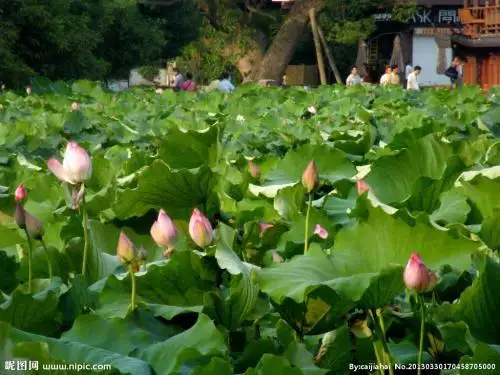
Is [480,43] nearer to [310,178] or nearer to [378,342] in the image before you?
[310,178]

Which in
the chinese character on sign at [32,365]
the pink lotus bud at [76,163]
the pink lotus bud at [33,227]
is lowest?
the chinese character on sign at [32,365]

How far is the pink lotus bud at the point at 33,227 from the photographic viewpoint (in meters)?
1.48

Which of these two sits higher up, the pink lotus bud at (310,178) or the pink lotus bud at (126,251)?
the pink lotus bud at (310,178)

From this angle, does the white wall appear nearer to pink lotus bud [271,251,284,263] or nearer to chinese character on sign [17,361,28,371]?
pink lotus bud [271,251,284,263]

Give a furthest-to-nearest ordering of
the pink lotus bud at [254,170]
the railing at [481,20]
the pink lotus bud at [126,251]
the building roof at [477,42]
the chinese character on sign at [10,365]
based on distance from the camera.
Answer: the railing at [481,20] < the building roof at [477,42] < the pink lotus bud at [254,170] < the pink lotus bud at [126,251] < the chinese character on sign at [10,365]

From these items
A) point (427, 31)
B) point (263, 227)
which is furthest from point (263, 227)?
point (427, 31)

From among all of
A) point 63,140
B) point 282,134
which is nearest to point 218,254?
point 282,134

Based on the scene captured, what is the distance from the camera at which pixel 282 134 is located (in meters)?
3.97

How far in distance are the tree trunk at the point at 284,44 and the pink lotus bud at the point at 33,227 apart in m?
27.7

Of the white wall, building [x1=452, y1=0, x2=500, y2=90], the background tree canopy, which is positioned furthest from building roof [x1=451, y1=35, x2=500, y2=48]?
the white wall

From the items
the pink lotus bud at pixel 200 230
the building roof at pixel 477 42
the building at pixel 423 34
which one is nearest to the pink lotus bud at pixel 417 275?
the pink lotus bud at pixel 200 230

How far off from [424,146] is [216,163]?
0.51 m

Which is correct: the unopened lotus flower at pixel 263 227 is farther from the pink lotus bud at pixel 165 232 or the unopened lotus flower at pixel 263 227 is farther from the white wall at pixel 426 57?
the white wall at pixel 426 57

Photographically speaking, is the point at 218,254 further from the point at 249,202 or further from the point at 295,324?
the point at 249,202
